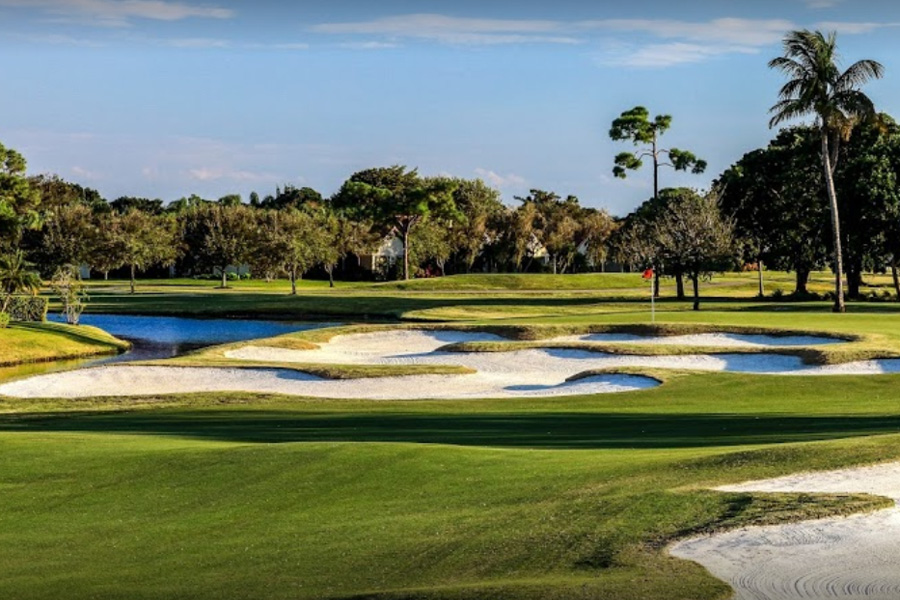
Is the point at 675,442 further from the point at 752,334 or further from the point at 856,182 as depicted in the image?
the point at 856,182

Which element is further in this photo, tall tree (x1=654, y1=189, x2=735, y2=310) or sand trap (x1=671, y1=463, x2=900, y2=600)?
tall tree (x1=654, y1=189, x2=735, y2=310)

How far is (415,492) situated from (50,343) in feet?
147

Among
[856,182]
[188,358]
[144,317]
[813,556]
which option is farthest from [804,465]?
[144,317]

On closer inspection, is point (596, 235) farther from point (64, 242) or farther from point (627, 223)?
point (64, 242)

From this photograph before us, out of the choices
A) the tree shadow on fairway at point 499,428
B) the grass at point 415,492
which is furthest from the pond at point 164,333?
the grass at point 415,492

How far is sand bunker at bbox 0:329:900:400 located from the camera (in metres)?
39.4

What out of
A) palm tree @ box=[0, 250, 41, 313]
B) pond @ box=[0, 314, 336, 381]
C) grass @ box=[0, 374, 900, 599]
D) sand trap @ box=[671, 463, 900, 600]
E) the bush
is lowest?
pond @ box=[0, 314, 336, 381]

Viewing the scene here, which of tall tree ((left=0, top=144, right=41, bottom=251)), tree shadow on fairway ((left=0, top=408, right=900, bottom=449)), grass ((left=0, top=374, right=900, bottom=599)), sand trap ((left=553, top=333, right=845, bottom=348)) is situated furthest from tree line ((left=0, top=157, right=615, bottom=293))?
grass ((left=0, top=374, right=900, bottom=599))

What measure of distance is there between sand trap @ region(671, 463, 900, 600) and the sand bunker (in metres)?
23.1

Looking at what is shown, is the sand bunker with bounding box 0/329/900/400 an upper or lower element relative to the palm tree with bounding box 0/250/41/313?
lower

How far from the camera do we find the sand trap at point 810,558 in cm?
1230

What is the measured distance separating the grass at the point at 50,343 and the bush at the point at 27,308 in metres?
3.95

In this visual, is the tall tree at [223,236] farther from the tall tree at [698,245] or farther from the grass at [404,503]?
the grass at [404,503]

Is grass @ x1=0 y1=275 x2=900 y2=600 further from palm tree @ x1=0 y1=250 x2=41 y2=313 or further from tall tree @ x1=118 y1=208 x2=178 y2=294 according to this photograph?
tall tree @ x1=118 y1=208 x2=178 y2=294
